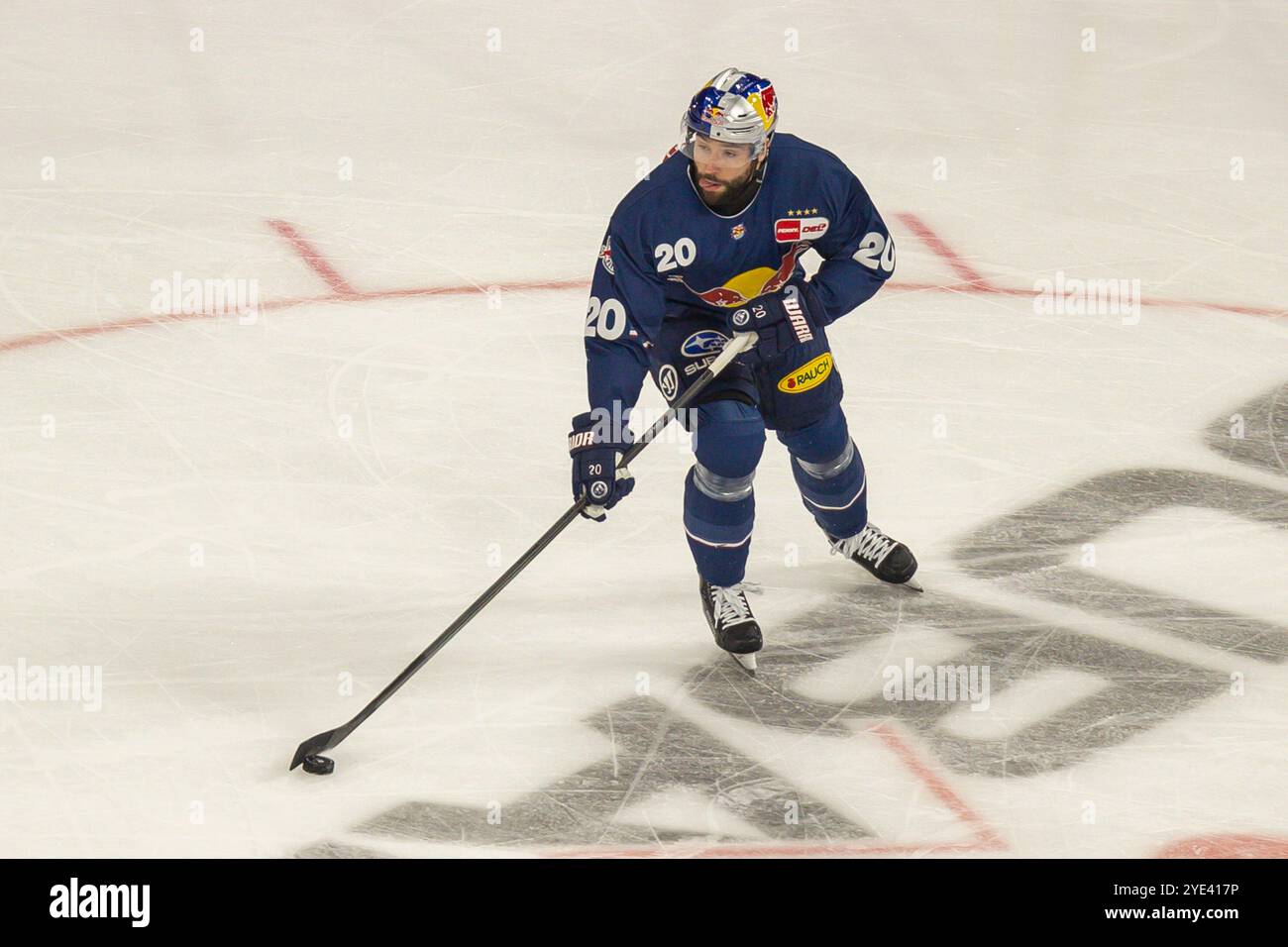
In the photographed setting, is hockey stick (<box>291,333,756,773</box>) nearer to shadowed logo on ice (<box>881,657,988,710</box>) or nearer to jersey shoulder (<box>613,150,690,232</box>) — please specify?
jersey shoulder (<box>613,150,690,232</box>)

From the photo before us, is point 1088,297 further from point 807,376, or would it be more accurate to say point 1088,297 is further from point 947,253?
point 807,376

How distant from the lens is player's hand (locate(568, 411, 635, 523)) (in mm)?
4117

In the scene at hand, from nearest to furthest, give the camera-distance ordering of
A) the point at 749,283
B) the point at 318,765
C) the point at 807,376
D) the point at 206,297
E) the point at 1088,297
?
the point at 318,765
the point at 749,283
the point at 807,376
the point at 206,297
the point at 1088,297

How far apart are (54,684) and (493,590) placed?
1.14 metres

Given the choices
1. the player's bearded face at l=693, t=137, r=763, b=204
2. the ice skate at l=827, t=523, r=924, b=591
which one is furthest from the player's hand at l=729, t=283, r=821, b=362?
the ice skate at l=827, t=523, r=924, b=591

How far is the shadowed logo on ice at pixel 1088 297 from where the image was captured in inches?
262

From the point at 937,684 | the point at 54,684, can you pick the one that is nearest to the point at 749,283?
the point at 937,684

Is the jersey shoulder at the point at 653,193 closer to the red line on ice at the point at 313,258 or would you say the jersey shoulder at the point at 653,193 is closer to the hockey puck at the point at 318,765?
the hockey puck at the point at 318,765

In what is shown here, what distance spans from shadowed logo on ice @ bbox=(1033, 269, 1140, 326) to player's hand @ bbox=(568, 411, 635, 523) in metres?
2.96

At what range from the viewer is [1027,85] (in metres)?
8.82

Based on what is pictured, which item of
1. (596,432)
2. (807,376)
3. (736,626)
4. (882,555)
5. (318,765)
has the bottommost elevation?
(318,765)

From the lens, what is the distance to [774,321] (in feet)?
13.9

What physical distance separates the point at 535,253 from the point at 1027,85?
316 cm

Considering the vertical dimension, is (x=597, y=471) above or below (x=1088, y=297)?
below
